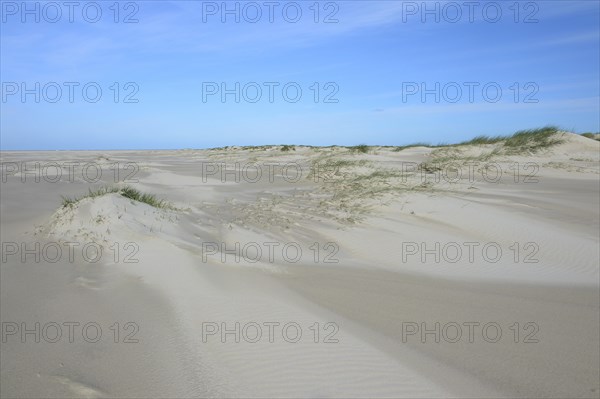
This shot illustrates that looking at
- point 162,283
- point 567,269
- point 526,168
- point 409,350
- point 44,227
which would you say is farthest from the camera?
point 526,168

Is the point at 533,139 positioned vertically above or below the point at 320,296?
above

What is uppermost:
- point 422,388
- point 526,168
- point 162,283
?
point 526,168

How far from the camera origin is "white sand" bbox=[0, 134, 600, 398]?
1876mm

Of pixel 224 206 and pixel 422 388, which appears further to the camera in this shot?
pixel 224 206

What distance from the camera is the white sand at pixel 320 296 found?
1876 mm

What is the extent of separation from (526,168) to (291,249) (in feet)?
22.4

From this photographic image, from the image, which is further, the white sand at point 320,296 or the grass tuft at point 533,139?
the grass tuft at point 533,139

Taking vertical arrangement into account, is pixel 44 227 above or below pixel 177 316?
above

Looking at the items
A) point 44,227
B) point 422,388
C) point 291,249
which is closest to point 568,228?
point 291,249

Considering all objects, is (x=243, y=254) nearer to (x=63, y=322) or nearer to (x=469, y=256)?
(x=63, y=322)

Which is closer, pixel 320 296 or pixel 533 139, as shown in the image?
pixel 320 296

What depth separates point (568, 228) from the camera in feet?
15.2

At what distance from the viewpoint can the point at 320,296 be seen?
2.93m

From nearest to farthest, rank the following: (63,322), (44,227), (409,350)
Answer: (409,350), (63,322), (44,227)
